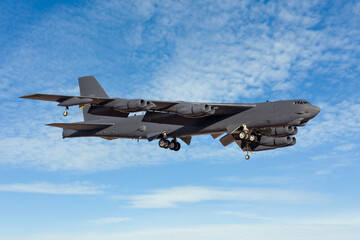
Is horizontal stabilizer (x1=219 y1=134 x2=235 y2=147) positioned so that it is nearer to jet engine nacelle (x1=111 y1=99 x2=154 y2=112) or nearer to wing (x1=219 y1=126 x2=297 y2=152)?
wing (x1=219 y1=126 x2=297 y2=152)

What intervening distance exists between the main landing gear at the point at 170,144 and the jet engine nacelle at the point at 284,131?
812 centimetres

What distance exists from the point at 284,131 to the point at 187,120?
25.6ft

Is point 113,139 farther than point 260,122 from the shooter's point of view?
Yes

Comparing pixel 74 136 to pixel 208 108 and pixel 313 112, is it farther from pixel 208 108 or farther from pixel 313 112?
pixel 313 112

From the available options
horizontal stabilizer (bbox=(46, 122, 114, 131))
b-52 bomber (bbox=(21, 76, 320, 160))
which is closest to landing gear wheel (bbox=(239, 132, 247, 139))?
b-52 bomber (bbox=(21, 76, 320, 160))

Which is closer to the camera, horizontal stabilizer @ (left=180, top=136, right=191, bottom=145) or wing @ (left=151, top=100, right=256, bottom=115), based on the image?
wing @ (left=151, top=100, right=256, bottom=115)

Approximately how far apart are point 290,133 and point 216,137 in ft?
22.0

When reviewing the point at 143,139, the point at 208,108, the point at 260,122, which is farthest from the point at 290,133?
the point at 143,139

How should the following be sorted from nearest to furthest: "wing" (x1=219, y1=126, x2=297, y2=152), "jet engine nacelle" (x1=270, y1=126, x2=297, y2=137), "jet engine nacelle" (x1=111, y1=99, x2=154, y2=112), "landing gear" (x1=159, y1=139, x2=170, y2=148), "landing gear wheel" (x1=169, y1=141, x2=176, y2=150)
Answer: "jet engine nacelle" (x1=111, y1=99, x2=154, y2=112), "wing" (x1=219, y1=126, x2=297, y2=152), "jet engine nacelle" (x1=270, y1=126, x2=297, y2=137), "landing gear" (x1=159, y1=139, x2=170, y2=148), "landing gear wheel" (x1=169, y1=141, x2=176, y2=150)

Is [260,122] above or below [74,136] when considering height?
below

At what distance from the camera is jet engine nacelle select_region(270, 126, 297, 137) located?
33.4 m

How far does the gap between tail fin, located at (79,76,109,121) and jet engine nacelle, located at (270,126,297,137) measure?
15830mm

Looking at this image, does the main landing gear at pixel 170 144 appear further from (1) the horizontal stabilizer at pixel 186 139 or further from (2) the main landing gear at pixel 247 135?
(2) the main landing gear at pixel 247 135

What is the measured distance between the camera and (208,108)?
29.4 metres
